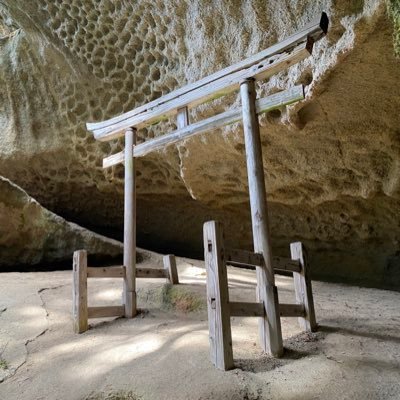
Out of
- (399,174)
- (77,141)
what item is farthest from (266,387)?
(77,141)

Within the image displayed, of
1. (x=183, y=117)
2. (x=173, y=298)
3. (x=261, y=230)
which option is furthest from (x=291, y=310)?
(x=183, y=117)

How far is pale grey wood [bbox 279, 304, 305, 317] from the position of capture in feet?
11.1

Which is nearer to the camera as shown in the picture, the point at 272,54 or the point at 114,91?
the point at 272,54

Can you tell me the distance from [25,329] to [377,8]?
4287 millimetres

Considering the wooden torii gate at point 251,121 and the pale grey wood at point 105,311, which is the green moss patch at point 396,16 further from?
the pale grey wood at point 105,311

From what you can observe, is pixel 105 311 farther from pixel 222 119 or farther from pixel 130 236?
pixel 222 119

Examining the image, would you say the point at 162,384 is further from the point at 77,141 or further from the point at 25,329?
the point at 77,141

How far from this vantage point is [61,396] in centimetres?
276

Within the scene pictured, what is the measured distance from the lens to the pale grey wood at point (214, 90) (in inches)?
141

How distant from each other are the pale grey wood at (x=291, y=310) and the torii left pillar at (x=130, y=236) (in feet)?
5.86

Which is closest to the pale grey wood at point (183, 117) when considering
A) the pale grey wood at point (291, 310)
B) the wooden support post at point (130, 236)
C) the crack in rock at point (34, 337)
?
the wooden support post at point (130, 236)

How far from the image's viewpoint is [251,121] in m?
3.66

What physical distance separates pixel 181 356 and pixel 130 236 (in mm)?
1896

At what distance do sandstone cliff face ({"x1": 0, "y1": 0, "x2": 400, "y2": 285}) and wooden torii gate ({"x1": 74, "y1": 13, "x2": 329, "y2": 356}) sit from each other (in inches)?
34.1
